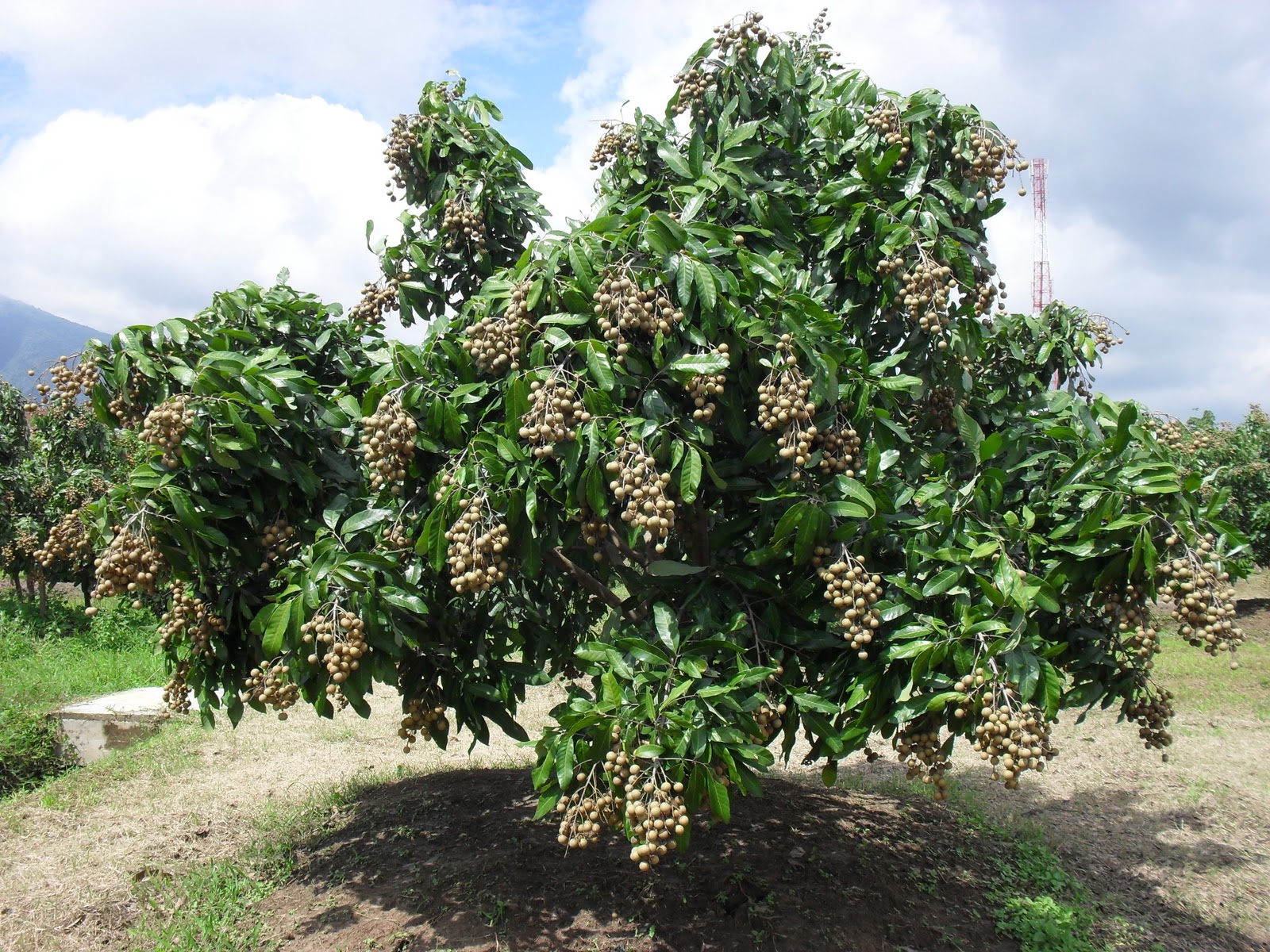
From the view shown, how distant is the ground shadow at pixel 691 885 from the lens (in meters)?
3.84

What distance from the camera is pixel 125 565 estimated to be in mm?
2877

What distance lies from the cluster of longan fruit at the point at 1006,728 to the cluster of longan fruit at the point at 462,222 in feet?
8.79

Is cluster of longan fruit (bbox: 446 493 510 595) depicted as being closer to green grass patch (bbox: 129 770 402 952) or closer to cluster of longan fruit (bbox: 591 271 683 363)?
cluster of longan fruit (bbox: 591 271 683 363)

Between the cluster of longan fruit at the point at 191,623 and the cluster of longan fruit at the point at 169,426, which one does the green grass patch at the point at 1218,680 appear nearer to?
the cluster of longan fruit at the point at 191,623

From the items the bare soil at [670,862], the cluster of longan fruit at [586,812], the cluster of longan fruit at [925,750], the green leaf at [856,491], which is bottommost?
the bare soil at [670,862]

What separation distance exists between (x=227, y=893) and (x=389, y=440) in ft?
9.40

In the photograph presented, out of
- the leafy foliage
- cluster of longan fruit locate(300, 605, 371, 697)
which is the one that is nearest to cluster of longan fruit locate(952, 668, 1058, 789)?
cluster of longan fruit locate(300, 605, 371, 697)

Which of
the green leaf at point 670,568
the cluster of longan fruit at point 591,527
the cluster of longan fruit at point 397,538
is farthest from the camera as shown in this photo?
the cluster of longan fruit at point 397,538

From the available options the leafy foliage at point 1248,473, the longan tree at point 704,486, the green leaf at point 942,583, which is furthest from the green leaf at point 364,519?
the leafy foliage at point 1248,473

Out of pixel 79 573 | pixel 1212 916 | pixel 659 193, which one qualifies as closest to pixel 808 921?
pixel 1212 916

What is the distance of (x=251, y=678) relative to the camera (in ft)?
10.4

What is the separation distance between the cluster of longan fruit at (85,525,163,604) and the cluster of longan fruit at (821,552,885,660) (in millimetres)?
2177

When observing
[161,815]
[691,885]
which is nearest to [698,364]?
[691,885]

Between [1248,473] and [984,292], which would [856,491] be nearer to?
[984,292]
